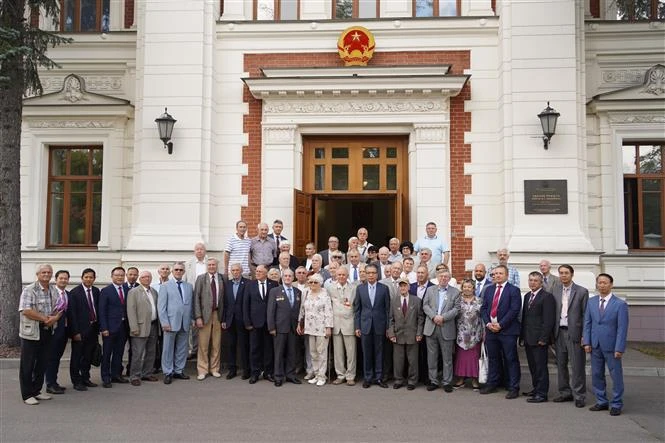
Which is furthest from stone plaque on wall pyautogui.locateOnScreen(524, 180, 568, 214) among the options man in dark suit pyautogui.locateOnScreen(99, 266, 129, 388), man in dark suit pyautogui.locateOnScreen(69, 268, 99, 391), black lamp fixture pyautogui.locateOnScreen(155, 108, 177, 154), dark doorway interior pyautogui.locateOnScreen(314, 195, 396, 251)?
man in dark suit pyautogui.locateOnScreen(69, 268, 99, 391)

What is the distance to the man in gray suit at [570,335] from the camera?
7.63 meters

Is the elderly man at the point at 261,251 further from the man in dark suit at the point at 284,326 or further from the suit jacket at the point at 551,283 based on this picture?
the suit jacket at the point at 551,283

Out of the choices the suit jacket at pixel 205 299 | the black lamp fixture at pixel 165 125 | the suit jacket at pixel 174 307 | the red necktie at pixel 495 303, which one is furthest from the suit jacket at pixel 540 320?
the black lamp fixture at pixel 165 125

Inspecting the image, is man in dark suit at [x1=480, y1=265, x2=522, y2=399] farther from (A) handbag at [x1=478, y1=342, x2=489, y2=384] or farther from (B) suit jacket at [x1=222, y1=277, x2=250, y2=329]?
(B) suit jacket at [x1=222, y1=277, x2=250, y2=329]

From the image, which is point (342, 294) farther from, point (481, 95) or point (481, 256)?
point (481, 95)

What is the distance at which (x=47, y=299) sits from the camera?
7715 mm

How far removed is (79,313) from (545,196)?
8600 mm

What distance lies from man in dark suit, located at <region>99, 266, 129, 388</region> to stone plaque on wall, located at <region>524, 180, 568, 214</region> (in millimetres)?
7612

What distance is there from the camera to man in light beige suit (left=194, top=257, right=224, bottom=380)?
915 cm

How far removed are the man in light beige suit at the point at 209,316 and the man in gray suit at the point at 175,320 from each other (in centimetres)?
17

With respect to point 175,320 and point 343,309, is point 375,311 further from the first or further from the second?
point 175,320

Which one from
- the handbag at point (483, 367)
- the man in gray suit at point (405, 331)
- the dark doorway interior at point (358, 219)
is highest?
the dark doorway interior at point (358, 219)

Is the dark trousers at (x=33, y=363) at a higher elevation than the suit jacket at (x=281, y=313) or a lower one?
lower

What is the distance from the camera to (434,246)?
35.2ft
